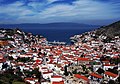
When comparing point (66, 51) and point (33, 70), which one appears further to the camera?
point (66, 51)

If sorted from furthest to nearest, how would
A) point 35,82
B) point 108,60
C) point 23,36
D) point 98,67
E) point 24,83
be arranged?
point 23,36
point 108,60
point 98,67
point 35,82
point 24,83

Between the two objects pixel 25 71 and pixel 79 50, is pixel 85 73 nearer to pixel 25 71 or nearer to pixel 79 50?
pixel 25 71

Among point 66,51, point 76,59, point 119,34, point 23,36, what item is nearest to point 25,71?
point 76,59

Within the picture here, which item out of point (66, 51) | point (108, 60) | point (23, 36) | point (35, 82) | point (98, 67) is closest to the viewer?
point (35, 82)

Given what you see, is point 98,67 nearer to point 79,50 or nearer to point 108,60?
point 108,60

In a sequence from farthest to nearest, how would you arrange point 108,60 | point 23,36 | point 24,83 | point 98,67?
1. point 23,36
2. point 108,60
3. point 98,67
4. point 24,83

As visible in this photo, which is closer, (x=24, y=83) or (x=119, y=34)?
(x=24, y=83)

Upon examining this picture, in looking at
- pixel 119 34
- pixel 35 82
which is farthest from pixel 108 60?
pixel 119 34

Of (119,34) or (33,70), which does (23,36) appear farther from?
(33,70)

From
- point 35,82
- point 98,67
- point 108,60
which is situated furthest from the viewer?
point 108,60
